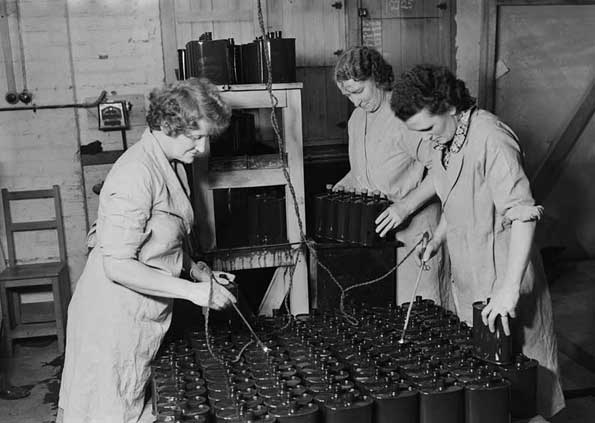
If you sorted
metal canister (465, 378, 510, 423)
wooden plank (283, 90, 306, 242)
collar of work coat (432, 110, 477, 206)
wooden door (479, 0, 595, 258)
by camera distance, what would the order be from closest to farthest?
metal canister (465, 378, 510, 423), collar of work coat (432, 110, 477, 206), wooden plank (283, 90, 306, 242), wooden door (479, 0, 595, 258)

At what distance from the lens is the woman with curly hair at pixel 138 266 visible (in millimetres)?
2264

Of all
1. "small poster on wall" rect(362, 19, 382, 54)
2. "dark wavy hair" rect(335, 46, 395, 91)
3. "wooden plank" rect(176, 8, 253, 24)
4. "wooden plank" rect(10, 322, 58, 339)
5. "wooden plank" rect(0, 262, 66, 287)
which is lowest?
"wooden plank" rect(10, 322, 58, 339)

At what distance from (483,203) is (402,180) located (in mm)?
1097

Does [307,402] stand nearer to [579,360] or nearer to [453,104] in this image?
[453,104]

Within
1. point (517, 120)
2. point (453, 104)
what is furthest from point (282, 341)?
point (517, 120)

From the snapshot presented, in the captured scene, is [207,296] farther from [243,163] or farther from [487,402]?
[243,163]

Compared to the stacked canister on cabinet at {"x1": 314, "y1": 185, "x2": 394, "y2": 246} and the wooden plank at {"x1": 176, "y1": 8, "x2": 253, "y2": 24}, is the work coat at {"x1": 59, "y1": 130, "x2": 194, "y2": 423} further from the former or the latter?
the wooden plank at {"x1": 176, "y1": 8, "x2": 253, "y2": 24}

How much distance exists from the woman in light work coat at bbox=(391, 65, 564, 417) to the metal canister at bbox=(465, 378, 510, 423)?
0.28m

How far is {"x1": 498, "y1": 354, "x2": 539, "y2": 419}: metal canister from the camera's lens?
2.04 m

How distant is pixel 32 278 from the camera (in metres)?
4.86

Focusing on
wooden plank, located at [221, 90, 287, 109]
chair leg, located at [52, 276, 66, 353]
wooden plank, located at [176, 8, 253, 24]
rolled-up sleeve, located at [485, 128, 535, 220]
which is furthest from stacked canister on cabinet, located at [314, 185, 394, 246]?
chair leg, located at [52, 276, 66, 353]

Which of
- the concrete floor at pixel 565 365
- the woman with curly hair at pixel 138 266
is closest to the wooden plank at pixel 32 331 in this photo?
the concrete floor at pixel 565 365

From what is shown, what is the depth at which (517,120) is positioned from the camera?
5.96 meters

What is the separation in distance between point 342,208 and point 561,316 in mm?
2531
